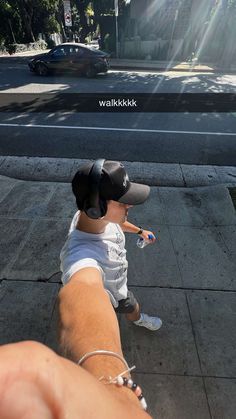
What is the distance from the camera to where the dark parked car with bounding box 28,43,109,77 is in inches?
592

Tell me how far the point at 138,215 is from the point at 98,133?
411cm

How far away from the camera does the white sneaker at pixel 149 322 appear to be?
280cm

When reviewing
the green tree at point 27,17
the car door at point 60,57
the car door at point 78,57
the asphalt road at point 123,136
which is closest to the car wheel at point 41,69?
the car door at point 60,57

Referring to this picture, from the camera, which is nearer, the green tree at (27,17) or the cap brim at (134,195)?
the cap brim at (134,195)

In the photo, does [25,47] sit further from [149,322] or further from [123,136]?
[149,322]

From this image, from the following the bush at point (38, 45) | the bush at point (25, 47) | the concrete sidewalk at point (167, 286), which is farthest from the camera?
the bush at point (38, 45)

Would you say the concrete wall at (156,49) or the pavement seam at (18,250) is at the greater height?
the concrete wall at (156,49)

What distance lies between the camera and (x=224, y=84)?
575 inches

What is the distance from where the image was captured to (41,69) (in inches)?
603

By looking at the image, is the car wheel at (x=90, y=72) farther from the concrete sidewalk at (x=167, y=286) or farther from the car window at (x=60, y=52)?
the concrete sidewalk at (x=167, y=286)

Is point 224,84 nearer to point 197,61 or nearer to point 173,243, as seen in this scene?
point 197,61

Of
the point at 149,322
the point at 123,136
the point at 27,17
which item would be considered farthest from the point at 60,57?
the point at 27,17

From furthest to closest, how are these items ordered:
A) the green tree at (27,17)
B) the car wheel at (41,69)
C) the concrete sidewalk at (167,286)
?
the green tree at (27,17), the car wheel at (41,69), the concrete sidewalk at (167,286)

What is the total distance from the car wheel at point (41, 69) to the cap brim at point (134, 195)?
50.6 ft
